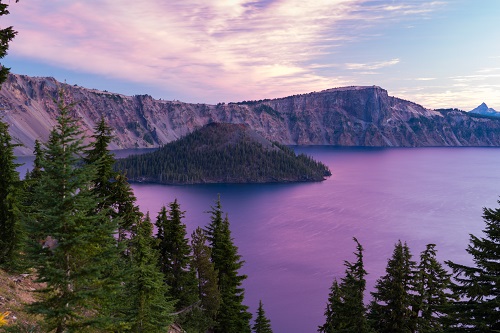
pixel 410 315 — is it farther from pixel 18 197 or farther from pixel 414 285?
pixel 18 197

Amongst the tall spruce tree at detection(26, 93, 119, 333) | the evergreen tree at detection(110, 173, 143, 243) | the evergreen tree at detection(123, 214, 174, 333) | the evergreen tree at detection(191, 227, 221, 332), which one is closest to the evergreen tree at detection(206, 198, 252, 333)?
the evergreen tree at detection(191, 227, 221, 332)

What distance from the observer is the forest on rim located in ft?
39.8

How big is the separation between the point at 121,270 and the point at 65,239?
3842 millimetres

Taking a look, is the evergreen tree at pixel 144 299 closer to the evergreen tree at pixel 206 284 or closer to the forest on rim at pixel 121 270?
the forest on rim at pixel 121 270

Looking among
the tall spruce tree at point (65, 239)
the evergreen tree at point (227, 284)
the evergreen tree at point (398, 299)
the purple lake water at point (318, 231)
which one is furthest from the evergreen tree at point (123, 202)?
the purple lake water at point (318, 231)

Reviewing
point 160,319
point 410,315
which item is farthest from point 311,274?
point 160,319

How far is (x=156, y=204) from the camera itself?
165500mm

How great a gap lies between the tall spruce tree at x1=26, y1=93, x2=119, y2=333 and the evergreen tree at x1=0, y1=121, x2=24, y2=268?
16.4m

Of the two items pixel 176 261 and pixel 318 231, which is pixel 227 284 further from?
pixel 318 231

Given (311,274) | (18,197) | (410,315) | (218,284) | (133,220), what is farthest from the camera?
(311,274)

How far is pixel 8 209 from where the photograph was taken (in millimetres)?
26453

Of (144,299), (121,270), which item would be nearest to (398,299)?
(144,299)

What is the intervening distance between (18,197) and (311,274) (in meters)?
71.7

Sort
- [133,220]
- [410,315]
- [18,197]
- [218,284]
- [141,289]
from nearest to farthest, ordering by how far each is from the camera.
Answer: [141,289], [18,197], [133,220], [410,315], [218,284]
